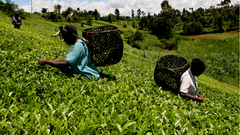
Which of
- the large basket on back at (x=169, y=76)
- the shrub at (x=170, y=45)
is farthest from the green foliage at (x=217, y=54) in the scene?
the large basket on back at (x=169, y=76)

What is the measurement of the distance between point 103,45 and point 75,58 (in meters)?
0.67

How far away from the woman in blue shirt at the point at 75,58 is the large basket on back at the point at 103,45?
159mm

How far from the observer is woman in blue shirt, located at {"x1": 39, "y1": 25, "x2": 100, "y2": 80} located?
9.52 ft

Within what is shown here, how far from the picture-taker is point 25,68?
9.70 ft

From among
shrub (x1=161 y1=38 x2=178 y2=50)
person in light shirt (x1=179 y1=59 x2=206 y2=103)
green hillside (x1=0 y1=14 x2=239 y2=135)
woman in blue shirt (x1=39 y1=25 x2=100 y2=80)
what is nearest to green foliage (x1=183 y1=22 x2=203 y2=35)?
shrub (x1=161 y1=38 x2=178 y2=50)

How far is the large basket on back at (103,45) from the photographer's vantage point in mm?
3068

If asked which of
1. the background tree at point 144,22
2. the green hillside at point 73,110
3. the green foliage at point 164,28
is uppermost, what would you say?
the background tree at point 144,22

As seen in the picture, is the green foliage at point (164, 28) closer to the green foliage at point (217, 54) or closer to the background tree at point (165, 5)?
the green foliage at point (217, 54)

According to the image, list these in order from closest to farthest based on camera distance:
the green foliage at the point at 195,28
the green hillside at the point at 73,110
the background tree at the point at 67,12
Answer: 1. the green hillside at the point at 73,110
2. the green foliage at the point at 195,28
3. the background tree at the point at 67,12

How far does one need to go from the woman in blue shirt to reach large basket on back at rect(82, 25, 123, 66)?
159mm

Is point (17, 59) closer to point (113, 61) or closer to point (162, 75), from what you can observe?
point (113, 61)

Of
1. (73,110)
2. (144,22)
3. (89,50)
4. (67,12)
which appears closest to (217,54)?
(89,50)

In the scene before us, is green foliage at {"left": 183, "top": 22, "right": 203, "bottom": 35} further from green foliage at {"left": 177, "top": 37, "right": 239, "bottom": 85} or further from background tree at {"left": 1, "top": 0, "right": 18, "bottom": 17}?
background tree at {"left": 1, "top": 0, "right": 18, "bottom": 17}

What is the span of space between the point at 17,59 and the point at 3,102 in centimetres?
166
